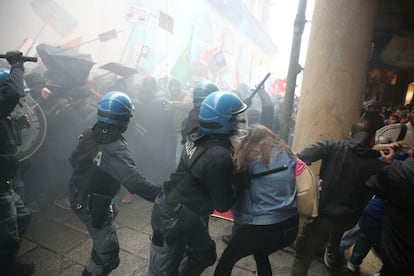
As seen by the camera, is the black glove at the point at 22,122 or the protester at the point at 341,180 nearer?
the protester at the point at 341,180

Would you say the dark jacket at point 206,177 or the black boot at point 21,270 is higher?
the dark jacket at point 206,177

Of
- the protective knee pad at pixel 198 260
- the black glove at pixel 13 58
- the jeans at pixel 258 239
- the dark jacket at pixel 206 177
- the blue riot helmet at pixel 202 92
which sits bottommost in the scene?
the protective knee pad at pixel 198 260

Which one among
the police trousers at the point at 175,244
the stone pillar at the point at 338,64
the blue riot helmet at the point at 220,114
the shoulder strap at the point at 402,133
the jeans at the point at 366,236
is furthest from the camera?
the shoulder strap at the point at 402,133

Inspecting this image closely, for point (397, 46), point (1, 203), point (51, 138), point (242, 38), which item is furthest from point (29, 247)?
point (242, 38)

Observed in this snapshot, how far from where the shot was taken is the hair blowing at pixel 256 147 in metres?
2.31

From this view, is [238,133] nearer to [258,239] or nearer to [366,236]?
[258,239]

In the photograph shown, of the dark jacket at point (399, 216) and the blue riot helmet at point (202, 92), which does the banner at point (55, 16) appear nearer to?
the blue riot helmet at point (202, 92)

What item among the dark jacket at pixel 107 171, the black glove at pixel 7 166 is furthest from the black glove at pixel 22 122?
the dark jacket at pixel 107 171

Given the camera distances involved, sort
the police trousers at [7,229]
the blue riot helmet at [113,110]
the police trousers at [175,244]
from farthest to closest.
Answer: the police trousers at [7,229] < the blue riot helmet at [113,110] < the police trousers at [175,244]

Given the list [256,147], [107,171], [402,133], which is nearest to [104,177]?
[107,171]

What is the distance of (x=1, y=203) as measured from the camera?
2.68 meters

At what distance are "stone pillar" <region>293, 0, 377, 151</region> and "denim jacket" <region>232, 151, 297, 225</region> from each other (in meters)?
1.55

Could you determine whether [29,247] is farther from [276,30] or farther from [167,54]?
[276,30]

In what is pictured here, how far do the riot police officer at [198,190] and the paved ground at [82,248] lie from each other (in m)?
1.01
